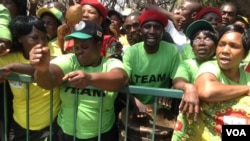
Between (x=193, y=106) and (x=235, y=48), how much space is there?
1.79 feet

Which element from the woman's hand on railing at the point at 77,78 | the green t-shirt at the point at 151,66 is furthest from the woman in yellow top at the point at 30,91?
the green t-shirt at the point at 151,66

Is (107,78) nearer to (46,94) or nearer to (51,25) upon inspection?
(46,94)

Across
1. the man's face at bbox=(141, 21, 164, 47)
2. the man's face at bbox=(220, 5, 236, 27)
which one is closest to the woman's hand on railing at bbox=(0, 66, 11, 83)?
the man's face at bbox=(141, 21, 164, 47)

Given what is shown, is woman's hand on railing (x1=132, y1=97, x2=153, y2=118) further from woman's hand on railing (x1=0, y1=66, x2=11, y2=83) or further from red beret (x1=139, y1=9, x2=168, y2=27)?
woman's hand on railing (x1=0, y1=66, x2=11, y2=83)

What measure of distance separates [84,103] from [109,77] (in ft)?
1.25

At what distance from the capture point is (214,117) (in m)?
2.92

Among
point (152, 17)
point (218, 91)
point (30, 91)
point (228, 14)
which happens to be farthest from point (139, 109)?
point (228, 14)

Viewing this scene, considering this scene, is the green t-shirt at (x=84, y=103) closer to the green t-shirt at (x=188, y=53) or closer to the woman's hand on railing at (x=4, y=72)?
the woman's hand on railing at (x=4, y=72)

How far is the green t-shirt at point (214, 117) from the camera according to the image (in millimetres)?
2840

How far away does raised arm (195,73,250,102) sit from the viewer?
279 centimetres

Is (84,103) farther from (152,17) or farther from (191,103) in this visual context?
(152,17)

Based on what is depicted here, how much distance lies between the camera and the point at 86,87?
3.14 metres

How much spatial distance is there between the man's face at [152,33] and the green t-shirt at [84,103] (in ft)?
2.33

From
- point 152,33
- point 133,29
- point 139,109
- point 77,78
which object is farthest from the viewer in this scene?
point 133,29
